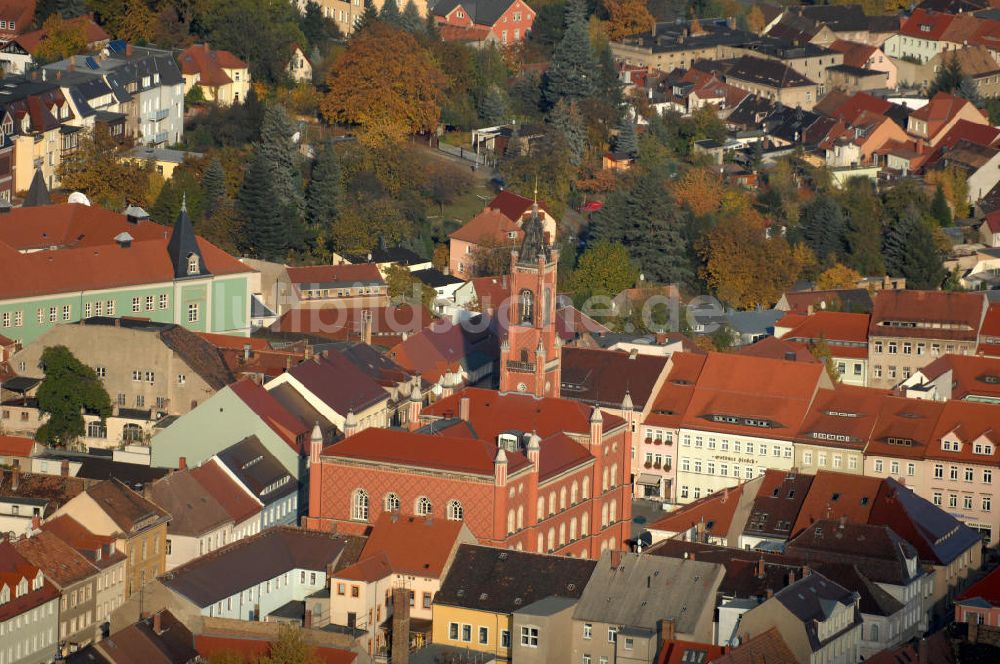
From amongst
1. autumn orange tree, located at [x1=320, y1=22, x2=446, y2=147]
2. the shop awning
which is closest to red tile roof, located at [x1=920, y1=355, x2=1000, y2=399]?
the shop awning

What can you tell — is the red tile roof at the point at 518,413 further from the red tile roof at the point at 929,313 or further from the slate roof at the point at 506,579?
the red tile roof at the point at 929,313

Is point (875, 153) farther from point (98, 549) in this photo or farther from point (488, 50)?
point (98, 549)

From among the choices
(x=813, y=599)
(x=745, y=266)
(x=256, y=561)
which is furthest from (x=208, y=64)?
(x=813, y=599)

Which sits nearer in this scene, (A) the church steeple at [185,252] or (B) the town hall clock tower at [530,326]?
(B) the town hall clock tower at [530,326]

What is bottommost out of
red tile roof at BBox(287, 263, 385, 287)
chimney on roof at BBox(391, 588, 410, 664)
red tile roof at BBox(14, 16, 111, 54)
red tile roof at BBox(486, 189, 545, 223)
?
chimney on roof at BBox(391, 588, 410, 664)

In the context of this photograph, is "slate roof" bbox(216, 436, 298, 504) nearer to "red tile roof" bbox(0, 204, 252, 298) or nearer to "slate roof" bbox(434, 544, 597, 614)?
"slate roof" bbox(434, 544, 597, 614)

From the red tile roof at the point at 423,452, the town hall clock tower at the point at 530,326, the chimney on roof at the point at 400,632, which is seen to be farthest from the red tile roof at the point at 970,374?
the chimney on roof at the point at 400,632
